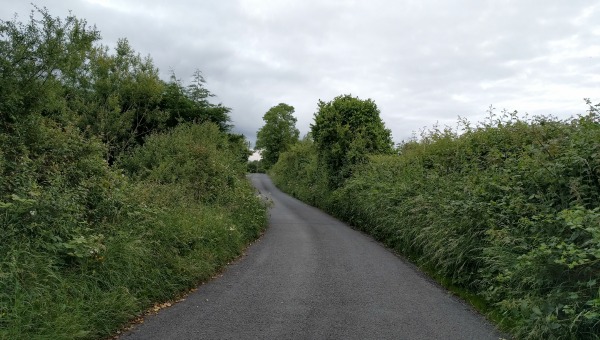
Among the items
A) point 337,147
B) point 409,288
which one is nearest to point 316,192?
point 337,147

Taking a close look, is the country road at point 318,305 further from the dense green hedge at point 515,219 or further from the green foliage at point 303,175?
the green foliage at point 303,175

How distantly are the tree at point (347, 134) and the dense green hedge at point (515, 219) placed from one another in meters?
8.12

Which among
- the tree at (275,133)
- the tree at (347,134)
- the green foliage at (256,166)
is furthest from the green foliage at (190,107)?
the green foliage at (256,166)

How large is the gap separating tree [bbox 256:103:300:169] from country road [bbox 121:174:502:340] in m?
54.3

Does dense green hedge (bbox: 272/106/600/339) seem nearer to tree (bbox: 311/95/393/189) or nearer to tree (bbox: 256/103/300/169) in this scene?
tree (bbox: 311/95/393/189)

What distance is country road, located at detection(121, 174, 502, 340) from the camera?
527cm

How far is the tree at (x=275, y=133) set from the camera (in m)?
64.9

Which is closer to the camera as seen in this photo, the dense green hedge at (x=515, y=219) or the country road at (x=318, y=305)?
the dense green hedge at (x=515, y=219)

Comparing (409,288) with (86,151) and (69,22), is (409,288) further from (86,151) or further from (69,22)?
(69,22)

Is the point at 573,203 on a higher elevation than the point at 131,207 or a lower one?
higher

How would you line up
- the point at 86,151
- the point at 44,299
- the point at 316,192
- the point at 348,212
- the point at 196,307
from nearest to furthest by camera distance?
the point at 44,299
the point at 196,307
the point at 86,151
the point at 348,212
the point at 316,192

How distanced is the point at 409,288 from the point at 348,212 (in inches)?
422

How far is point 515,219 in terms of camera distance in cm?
621

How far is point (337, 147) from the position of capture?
21.9 m
